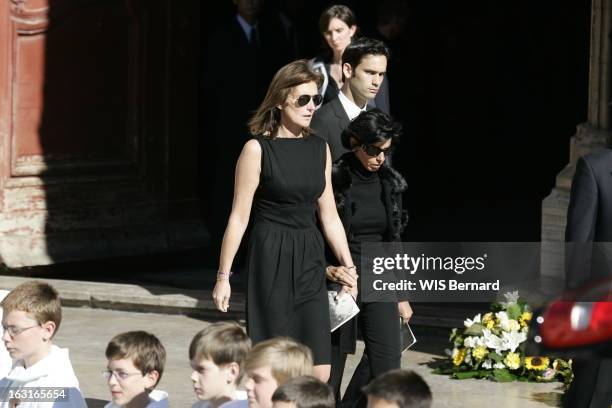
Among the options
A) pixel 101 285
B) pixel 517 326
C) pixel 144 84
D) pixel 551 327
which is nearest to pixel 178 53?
pixel 144 84

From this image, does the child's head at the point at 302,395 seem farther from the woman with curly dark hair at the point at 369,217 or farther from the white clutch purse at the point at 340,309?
the woman with curly dark hair at the point at 369,217

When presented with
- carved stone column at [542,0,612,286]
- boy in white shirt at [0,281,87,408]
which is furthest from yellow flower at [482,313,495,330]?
boy in white shirt at [0,281,87,408]

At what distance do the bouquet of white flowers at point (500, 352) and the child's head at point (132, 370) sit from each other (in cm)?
293

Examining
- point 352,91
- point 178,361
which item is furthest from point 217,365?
point 178,361

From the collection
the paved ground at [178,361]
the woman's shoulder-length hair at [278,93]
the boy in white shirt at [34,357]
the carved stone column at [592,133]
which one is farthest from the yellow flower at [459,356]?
the boy in white shirt at [34,357]

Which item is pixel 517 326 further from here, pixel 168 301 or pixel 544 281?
pixel 168 301

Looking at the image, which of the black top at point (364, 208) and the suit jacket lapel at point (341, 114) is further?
the suit jacket lapel at point (341, 114)

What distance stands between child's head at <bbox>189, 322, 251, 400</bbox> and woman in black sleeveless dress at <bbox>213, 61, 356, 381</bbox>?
0.97 m

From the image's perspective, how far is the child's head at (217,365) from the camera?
5941mm

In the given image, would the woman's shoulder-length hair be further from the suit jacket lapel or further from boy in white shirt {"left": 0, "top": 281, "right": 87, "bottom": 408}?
boy in white shirt {"left": 0, "top": 281, "right": 87, "bottom": 408}

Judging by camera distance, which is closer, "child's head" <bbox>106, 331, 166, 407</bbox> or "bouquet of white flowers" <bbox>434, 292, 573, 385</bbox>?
"child's head" <bbox>106, 331, 166, 407</bbox>

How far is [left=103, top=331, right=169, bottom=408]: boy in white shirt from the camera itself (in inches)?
241

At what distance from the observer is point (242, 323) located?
33.5ft

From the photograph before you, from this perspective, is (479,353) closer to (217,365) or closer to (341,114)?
(341,114)
